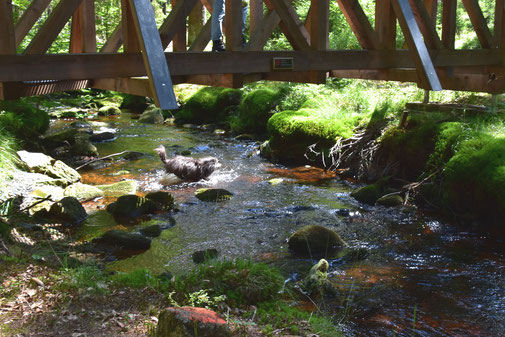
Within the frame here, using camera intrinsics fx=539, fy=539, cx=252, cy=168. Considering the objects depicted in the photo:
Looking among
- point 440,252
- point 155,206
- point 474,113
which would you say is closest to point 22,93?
point 155,206

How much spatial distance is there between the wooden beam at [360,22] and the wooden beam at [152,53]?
3.27 metres

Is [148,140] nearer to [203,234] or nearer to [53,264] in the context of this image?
[203,234]

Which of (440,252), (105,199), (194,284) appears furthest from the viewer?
(105,199)

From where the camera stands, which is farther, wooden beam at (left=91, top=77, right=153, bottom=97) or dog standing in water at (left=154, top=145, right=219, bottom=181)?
dog standing in water at (left=154, top=145, right=219, bottom=181)

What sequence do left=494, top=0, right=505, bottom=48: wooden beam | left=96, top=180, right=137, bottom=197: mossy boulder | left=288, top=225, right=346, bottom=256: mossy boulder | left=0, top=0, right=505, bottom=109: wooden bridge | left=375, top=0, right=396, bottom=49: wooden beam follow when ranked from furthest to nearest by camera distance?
left=494, top=0, right=505, bottom=48: wooden beam < left=96, top=180, right=137, bottom=197: mossy boulder < left=375, top=0, right=396, bottom=49: wooden beam < left=288, top=225, right=346, bottom=256: mossy boulder < left=0, top=0, right=505, bottom=109: wooden bridge

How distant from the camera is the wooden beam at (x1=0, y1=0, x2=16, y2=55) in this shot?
18.3 ft

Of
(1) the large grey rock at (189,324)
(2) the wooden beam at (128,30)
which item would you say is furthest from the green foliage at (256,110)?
(1) the large grey rock at (189,324)

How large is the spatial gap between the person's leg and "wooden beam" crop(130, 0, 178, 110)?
1828 mm

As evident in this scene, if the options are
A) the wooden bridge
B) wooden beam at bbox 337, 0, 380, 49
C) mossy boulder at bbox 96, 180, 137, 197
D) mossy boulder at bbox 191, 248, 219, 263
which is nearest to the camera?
the wooden bridge

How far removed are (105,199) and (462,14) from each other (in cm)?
1830

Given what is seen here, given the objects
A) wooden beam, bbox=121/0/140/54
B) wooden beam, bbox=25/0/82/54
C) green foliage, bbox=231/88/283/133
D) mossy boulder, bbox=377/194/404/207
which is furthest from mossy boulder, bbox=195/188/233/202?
green foliage, bbox=231/88/283/133

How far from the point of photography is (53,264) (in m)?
5.45

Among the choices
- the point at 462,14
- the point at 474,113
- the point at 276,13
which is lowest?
the point at 474,113

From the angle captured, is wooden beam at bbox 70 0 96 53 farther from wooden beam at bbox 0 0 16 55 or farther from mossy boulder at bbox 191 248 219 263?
mossy boulder at bbox 191 248 219 263
